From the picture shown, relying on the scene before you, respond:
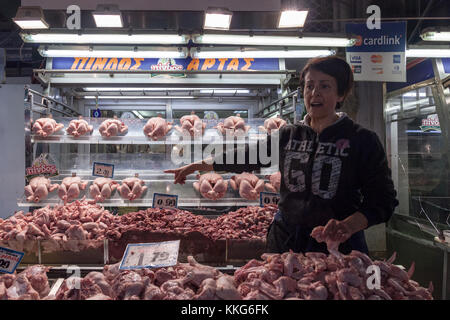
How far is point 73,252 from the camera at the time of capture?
2740mm

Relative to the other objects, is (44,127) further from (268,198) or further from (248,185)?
(268,198)

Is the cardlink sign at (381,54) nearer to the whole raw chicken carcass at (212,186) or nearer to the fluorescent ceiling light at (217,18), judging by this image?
the fluorescent ceiling light at (217,18)

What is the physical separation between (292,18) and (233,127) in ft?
5.07

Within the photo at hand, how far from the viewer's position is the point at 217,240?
8.79 ft

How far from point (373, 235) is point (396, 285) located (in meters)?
4.75

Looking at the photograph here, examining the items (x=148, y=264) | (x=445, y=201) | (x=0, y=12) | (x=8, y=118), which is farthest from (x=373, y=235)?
(x=0, y=12)

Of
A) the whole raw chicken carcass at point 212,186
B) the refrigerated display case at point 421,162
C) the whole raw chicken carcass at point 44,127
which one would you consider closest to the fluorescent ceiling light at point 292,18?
the whole raw chicken carcass at point 212,186

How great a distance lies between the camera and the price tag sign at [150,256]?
1679 mm

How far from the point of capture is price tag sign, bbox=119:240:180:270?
1.68 meters

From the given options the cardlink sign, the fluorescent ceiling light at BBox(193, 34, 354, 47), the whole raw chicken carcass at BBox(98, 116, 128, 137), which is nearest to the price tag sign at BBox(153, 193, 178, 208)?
the whole raw chicken carcass at BBox(98, 116, 128, 137)

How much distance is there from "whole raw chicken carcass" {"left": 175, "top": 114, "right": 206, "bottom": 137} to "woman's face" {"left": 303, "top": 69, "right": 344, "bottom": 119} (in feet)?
7.90

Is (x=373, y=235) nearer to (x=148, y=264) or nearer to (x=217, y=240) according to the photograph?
(x=217, y=240)

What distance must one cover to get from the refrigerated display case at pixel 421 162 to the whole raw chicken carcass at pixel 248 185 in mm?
2937

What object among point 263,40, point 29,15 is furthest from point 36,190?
point 263,40
